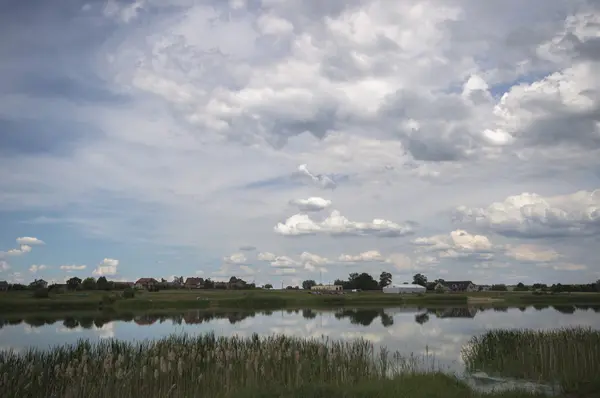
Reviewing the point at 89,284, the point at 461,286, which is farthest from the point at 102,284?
the point at 461,286

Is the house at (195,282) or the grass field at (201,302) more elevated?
the house at (195,282)

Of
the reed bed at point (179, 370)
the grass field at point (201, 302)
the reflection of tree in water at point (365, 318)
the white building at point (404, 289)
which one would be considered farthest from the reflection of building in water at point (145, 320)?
the white building at point (404, 289)

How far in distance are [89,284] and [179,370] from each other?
117461 millimetres

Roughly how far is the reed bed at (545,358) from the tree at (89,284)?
366ft

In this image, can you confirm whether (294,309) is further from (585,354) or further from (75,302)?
(585,354)

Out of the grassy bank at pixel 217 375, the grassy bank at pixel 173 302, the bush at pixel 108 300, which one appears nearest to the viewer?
the grassy bank at pixel 217 375

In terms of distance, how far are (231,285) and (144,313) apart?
93.9 meters

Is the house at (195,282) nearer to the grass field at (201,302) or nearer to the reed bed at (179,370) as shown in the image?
the grass field at (201,302)

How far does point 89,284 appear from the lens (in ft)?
412

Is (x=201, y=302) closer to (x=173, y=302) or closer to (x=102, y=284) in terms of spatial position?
(x=173, y=302)

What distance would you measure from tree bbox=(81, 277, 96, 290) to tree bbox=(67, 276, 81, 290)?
169 cm

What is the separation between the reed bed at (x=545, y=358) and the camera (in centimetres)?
1958

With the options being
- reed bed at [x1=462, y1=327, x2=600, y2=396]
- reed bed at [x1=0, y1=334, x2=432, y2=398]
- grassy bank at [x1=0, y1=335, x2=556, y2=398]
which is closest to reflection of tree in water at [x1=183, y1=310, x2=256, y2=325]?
reed bed at [x1=462, y1=327, x2=600, y2=396]

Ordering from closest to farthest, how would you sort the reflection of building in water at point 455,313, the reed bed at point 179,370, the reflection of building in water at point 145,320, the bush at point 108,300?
the reed bed at point 179,370
the reflection of building in water at point 145,320
the reflection of building in water at point 455,313
the bush at point 108,300
